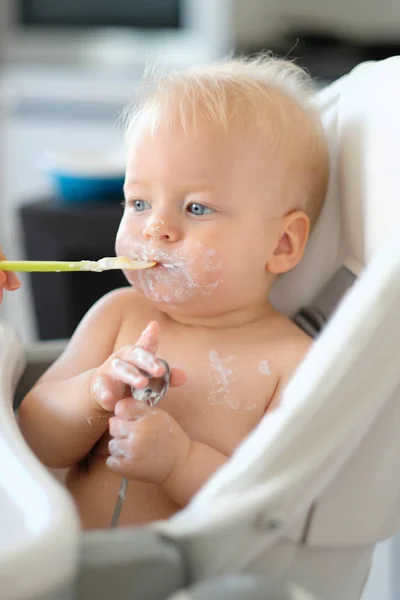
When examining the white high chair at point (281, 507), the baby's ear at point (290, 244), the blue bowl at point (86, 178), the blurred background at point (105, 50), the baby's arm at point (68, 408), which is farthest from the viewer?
the blurred background at point (105, 50)

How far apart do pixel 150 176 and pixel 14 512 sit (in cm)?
41

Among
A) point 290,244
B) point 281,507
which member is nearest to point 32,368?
point 290,244

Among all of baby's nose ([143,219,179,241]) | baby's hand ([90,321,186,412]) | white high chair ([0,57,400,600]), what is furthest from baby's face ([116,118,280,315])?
white high chair ([0,57,400,600])

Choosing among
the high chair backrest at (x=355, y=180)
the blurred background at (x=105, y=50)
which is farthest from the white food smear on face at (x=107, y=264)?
the blurred background at (x=105, y=50)

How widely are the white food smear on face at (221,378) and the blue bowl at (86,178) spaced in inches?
36.4

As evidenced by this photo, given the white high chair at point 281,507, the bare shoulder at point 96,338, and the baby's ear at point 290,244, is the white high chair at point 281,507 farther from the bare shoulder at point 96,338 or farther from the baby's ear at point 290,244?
the baby's ear at point 290,244

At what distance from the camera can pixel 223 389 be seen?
893 mm

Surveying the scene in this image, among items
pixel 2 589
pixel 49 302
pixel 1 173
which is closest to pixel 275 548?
pixel 2 589

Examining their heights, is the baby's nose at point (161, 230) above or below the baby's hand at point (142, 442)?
above

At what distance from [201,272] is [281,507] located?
33cm

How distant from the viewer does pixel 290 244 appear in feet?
3.21

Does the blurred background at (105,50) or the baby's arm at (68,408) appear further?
the blurred background at (105,50)

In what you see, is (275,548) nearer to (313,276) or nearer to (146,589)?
(146,589)

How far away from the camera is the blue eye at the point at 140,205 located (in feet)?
3.05
